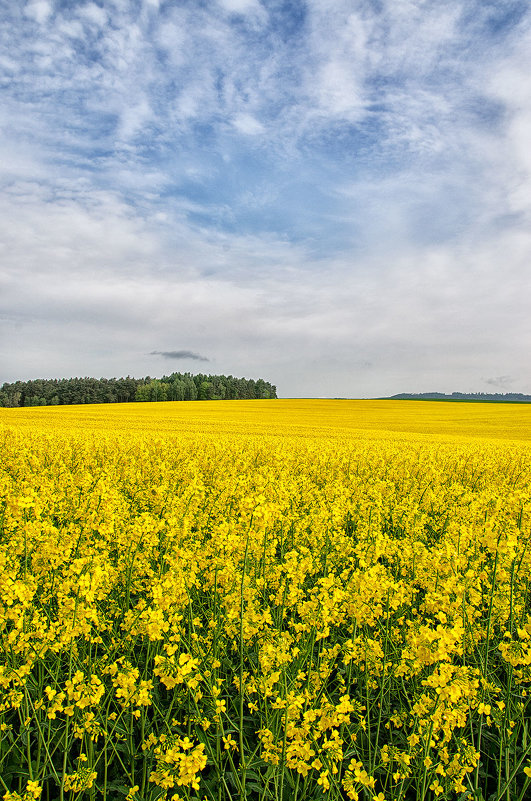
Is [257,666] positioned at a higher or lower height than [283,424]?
lower

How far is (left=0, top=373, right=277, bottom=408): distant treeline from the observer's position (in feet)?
310

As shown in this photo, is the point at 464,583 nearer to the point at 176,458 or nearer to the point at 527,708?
the point at 527,708

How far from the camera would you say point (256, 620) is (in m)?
3.34

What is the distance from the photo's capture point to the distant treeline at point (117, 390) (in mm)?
94438

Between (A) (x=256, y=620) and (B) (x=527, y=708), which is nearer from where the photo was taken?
(A) (x=256, y=620)

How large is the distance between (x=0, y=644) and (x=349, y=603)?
254 centimetres

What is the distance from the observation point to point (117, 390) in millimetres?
97000

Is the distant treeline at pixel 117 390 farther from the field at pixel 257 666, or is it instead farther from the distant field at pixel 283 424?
the field at pixel 257 666

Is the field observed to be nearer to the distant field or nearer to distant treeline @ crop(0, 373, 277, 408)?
the distant field

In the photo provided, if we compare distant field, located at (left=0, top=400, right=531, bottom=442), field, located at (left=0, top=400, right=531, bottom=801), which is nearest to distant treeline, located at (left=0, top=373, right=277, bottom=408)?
distant field, located at (left=0, top=400, right=531, bottom=442)

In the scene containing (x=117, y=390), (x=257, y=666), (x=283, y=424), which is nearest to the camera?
(x=257, y=666)

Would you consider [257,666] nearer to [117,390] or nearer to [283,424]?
[283,424]

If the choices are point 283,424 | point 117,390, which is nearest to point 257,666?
point 283,424

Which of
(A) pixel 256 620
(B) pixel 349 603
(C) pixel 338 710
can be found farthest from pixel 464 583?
(A) pixel 256 620
